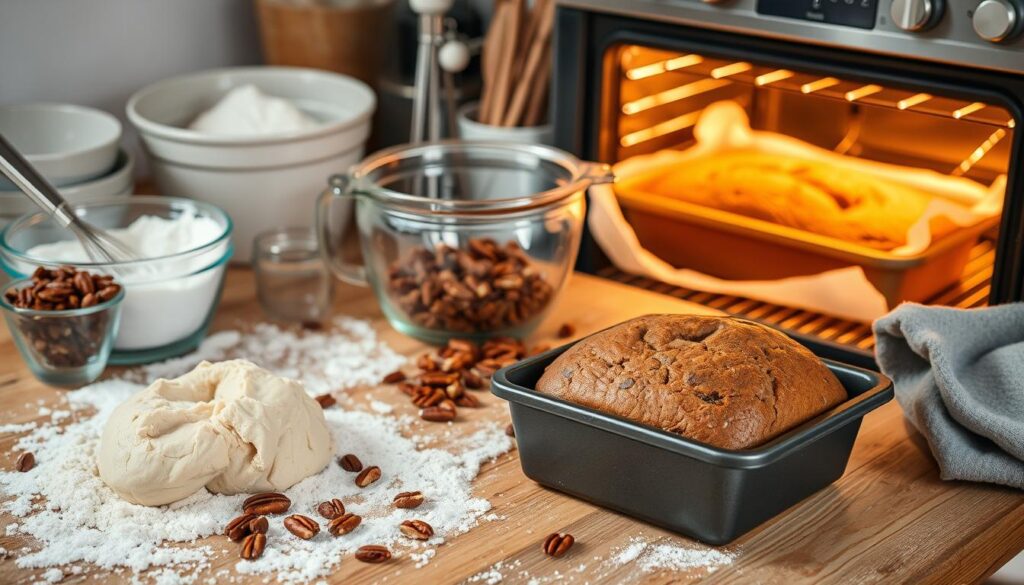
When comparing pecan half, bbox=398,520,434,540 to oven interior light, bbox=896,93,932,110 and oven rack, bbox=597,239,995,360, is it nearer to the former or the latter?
oven rack, bbox=597,239,995,360

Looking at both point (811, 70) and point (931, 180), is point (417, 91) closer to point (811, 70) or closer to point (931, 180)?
point (811, 70)

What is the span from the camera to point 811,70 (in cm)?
118

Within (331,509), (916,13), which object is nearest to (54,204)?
(331,509)

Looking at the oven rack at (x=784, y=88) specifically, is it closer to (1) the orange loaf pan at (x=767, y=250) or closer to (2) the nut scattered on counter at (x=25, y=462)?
(1) the orange loaf pan at (x=767, y=250)

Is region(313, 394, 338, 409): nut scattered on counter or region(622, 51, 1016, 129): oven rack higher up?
region(622, 51, 1016, 129): oven rack

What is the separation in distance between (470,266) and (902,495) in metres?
0.50

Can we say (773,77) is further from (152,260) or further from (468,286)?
(152,260)

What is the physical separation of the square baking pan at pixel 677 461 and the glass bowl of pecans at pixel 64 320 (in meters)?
0.45

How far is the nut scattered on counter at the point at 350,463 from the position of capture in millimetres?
1024

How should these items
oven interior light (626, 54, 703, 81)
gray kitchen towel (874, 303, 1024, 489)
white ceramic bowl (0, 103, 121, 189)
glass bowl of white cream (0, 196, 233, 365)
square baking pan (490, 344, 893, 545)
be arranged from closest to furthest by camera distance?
square baking pan (490, 344, 893, 545) < gray kitchen towel (874, 303, 1024, 489) < glass bowl of white cream (0, 196, 233, 365) < oven interior light (626, 54, 703, 81) < white ceramic bowl (0, 103, 121, 189)

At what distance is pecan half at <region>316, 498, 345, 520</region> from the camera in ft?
3.11

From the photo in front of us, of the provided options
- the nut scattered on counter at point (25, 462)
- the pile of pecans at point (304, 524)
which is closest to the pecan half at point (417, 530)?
the pile of pecans at point (304, 524)

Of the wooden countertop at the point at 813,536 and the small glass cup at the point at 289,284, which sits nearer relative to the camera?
the wooden countertop at the point at 813,536

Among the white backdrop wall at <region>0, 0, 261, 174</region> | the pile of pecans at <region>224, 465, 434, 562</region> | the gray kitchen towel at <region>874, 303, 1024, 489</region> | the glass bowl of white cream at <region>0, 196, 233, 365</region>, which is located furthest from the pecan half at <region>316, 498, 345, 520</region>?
the white backdrop wall at <region>0, 0, 261, 174</region>
